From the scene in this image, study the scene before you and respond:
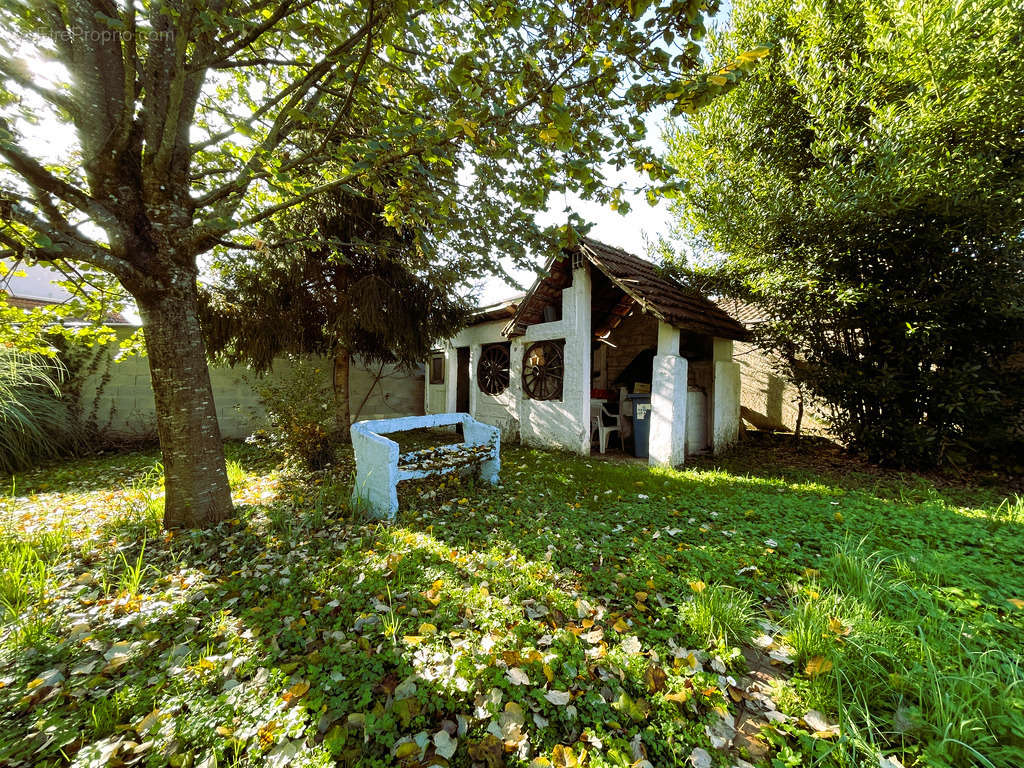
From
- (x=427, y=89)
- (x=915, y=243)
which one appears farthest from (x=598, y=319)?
(x=427, y=89)

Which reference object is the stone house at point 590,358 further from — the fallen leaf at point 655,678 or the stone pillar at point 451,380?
the fallen leaf at point 655,678

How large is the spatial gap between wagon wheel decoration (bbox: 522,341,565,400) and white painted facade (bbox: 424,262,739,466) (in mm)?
150

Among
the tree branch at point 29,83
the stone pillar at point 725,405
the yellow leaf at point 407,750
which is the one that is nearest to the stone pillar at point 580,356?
A: the stone pillar at point 725,405

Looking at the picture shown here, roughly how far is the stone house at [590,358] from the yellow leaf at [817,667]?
4.46 metres

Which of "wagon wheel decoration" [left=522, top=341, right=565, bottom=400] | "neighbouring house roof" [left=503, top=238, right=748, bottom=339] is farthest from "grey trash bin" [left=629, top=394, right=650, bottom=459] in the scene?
"neighbouring house roof" [left=503, top=238, right=748, bottom=339]

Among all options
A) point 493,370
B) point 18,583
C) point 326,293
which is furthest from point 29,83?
point 493,370

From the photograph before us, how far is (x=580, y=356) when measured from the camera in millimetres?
7066

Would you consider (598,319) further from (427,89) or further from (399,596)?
(399,596)

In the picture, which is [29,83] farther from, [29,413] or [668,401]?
[668,401]

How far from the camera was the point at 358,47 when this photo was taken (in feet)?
11.5

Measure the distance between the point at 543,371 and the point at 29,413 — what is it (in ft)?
30.0

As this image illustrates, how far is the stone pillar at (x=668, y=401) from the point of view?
609 centimetres

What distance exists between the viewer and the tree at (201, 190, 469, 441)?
21.0 ft

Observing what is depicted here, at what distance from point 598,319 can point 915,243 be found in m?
5.05
